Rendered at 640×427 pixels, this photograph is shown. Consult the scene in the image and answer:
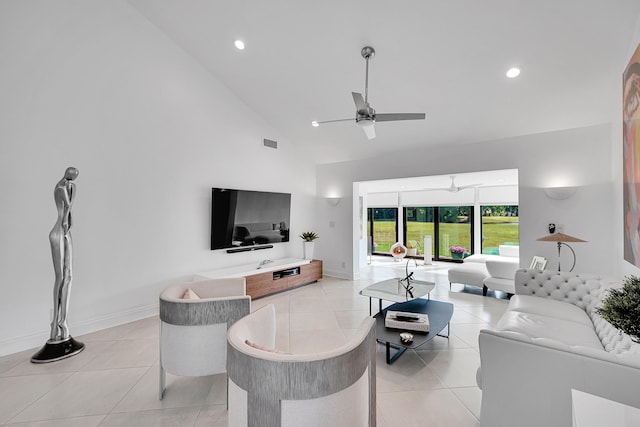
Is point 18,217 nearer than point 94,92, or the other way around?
point 18,217

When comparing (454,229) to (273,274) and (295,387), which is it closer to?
(273,274)

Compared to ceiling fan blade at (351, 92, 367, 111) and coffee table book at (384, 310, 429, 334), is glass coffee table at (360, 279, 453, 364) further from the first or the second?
ceiling fan blade at (351, 92, 367, 111)

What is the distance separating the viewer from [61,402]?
7.14 ft

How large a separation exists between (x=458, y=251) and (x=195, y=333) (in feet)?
27.7

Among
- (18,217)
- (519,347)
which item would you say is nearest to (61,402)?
(18,217)

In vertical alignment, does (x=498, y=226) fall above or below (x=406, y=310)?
above

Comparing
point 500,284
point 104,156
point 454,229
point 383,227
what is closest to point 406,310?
point 500,284

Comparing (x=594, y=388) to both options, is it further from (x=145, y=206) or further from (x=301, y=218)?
(x=301, y=218)

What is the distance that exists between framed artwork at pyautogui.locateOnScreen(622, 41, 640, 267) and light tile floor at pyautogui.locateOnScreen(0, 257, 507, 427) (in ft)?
5.99

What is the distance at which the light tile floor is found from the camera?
2.02 metres

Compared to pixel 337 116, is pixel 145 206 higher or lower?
lower

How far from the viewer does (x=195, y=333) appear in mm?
2133

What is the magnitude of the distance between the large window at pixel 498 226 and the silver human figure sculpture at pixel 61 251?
30.6 ft

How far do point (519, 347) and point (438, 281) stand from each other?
484cm
